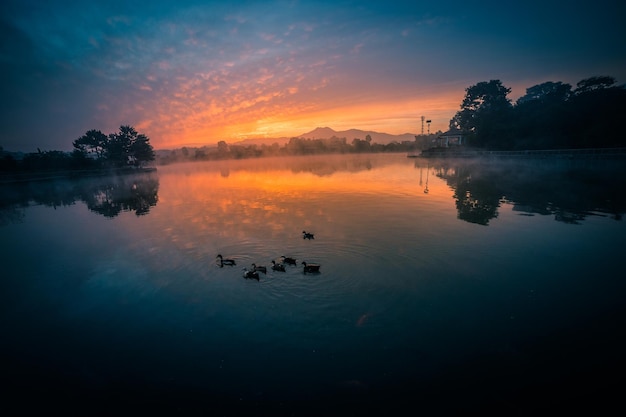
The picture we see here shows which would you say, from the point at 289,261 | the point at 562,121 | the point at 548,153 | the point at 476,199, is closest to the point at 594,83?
the point at 562,121

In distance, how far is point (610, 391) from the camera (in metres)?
5.99

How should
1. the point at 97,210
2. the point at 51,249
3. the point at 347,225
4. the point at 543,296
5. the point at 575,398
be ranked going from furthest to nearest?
the point at 97,210, the point at 347,225, the point at 51,249, the point at 543,296, the point at 575,398

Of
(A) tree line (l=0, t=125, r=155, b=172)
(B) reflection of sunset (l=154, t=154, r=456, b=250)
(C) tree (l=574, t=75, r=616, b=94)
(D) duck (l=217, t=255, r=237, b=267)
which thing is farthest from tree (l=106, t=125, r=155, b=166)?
(C) tree (l=574, t=75, r=616, b=94)

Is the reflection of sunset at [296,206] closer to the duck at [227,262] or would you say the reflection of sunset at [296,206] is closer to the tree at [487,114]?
the duck at [227,262]

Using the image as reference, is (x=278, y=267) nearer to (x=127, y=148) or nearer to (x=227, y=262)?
(x=227, y=262)

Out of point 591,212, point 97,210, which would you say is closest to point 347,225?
point 591,212

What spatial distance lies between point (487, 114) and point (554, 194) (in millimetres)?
54785

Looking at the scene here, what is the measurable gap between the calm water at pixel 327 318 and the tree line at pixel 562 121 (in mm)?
40959

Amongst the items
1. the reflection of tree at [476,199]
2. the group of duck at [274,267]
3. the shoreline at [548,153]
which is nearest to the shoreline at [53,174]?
the group of duck at [274,267]

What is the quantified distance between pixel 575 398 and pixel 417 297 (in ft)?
14.6

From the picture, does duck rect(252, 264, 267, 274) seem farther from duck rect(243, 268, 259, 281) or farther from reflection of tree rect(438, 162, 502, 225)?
reflection of tree rect(438, 162, 502, 225)

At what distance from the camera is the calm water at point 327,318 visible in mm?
6340

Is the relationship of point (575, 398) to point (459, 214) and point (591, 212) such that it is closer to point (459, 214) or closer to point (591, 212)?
point (459, 214)

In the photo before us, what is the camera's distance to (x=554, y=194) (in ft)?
86.0
